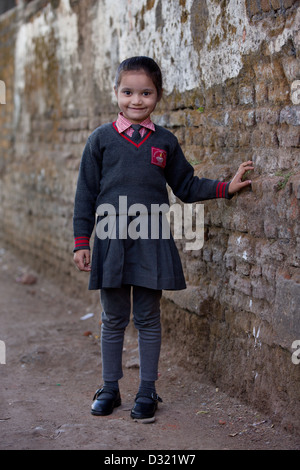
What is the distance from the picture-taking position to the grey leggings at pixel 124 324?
3023 millimetres

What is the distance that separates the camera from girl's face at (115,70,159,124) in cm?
292

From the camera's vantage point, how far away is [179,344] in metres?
3.80

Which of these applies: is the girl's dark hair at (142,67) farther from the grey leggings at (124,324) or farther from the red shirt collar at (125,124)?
the grey leggings at (124,324)

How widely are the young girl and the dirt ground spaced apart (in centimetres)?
18

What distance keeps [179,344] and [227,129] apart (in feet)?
4.45

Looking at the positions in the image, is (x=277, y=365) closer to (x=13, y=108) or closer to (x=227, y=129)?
(x=227, y=129)

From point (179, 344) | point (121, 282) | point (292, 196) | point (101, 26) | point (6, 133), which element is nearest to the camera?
point (292, 196)

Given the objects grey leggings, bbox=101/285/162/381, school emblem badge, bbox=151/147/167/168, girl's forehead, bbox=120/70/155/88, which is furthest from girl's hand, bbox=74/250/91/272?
girl's forehead, bbox=120/70/155/88

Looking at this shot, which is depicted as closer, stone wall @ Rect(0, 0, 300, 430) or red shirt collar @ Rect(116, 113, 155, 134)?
stone wall @ Rect(0, 0, 300, 430)

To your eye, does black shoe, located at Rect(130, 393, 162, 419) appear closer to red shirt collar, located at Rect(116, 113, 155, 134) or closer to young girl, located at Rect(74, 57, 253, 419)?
young girl, located at Rect(74, 57, 253, 419)

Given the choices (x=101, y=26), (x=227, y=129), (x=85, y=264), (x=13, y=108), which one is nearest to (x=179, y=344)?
(x=85, y=264)

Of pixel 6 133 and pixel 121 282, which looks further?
pixel 6 133

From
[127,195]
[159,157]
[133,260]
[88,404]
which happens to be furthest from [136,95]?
[88,404]

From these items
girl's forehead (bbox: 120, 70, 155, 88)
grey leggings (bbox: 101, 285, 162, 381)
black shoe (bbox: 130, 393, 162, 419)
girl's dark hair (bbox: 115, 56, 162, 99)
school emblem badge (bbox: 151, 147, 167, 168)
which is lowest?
black shoe (bbox: 130, 393, 162, 419)
